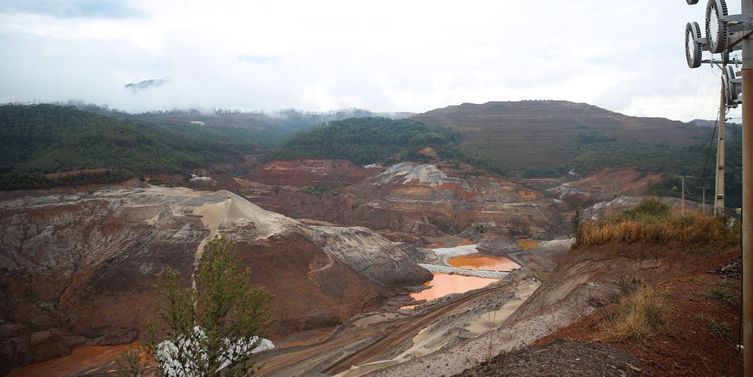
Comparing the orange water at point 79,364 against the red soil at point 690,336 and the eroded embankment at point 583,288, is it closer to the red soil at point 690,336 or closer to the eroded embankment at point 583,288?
the eroded embankment at point 583,288

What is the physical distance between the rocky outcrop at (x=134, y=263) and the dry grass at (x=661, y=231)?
48.4ft

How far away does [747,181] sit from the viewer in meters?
4.40

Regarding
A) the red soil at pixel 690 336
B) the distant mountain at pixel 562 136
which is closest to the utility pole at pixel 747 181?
the red soil at pixel 690 336

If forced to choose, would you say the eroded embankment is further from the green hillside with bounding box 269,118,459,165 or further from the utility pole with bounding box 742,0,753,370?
the green hillside with bounding box 269,118,459,165

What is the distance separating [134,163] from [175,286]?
50.5 m

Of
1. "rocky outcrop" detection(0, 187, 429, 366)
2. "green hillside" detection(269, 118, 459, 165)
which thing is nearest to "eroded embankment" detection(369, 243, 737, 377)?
"rocky outcrop" detection(0, 187, 429, 366)

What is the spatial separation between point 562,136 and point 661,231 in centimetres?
10636

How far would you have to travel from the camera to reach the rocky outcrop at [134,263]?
73.4ft

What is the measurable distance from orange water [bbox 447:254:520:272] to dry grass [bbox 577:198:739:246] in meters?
23.9

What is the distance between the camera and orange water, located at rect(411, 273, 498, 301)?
100 ft

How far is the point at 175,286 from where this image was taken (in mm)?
7059

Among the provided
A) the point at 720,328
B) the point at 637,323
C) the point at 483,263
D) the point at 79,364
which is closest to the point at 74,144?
the point at 79,364

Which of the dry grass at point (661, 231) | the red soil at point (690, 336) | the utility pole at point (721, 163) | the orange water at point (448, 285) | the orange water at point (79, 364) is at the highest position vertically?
the utility pole at point (721, 163)

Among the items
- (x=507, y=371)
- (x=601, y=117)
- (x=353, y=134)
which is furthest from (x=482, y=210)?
(x=601, y=117)
